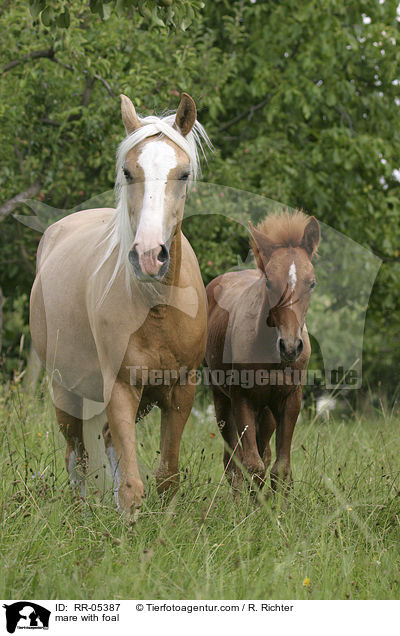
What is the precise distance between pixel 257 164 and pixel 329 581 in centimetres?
632

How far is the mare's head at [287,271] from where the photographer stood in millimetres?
3988

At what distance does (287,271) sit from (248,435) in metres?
1.04

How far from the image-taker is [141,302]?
12.7 ft

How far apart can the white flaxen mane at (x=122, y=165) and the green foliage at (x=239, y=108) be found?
3.06 metres

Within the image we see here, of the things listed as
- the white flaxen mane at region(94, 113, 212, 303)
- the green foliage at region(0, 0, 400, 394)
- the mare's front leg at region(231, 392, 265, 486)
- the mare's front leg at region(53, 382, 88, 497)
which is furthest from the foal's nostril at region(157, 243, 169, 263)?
the green foliage at region(0, 0, 400, 394)

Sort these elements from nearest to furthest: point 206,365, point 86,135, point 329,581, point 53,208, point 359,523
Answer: point 329,581, point 359,523, point 206,365, point 86,135, point 53,208

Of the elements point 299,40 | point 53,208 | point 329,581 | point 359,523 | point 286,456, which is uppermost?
point 299,40

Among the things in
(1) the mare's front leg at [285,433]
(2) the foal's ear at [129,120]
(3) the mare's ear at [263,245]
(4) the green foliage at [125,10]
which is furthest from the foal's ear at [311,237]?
(4) the green foliage at [125,10]

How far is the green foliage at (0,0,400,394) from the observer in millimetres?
7520

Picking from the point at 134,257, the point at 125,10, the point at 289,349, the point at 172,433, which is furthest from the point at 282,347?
the point at 125,10

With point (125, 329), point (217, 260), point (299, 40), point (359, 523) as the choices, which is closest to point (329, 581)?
point (359, 523)

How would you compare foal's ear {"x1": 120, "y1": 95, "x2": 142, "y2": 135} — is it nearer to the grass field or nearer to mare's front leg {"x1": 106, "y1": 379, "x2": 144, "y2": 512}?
mare's front leg {"x1": 106, "y1": 379, "x2": 144, "y2": 512}

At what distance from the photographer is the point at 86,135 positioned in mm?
7551

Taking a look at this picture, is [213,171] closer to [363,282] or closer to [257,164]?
[257,164]
